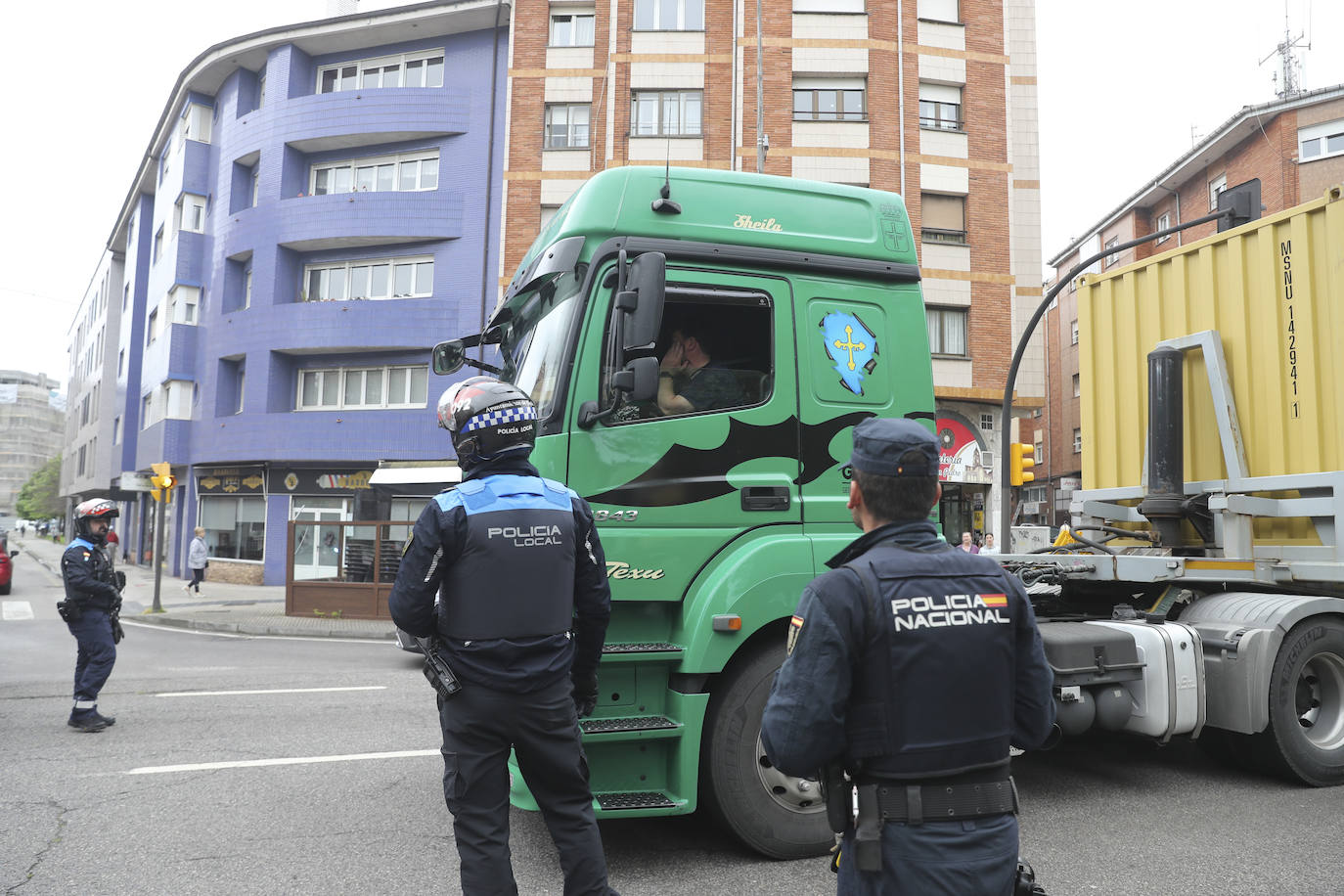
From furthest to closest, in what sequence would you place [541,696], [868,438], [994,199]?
[994,199] < [541,696] < [868,438]

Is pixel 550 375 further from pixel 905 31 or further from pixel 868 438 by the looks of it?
pixel 905 31

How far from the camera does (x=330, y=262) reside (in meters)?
26.3

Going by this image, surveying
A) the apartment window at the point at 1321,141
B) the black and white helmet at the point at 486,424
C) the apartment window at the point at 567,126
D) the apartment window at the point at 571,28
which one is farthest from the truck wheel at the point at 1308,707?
the apartment window at the point at 1321,141

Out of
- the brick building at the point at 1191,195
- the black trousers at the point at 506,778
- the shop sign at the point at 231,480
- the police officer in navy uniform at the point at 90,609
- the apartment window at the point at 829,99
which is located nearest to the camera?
the black trousers at the point at 506,778

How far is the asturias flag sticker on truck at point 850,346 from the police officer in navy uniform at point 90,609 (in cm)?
582

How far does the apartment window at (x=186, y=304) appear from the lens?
30.2 m

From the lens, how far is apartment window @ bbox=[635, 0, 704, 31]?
24688 mm

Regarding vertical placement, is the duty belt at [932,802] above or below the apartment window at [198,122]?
below

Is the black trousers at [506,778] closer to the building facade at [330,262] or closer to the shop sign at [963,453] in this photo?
the shop sign at [963,453]

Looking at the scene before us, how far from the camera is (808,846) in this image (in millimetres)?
4094

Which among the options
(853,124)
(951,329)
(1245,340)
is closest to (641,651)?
(1245,340)

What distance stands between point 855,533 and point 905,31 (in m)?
23.5

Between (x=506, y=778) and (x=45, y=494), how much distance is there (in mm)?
107127

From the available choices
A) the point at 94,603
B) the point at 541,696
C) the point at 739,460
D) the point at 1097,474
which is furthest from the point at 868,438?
the point at 94,603
